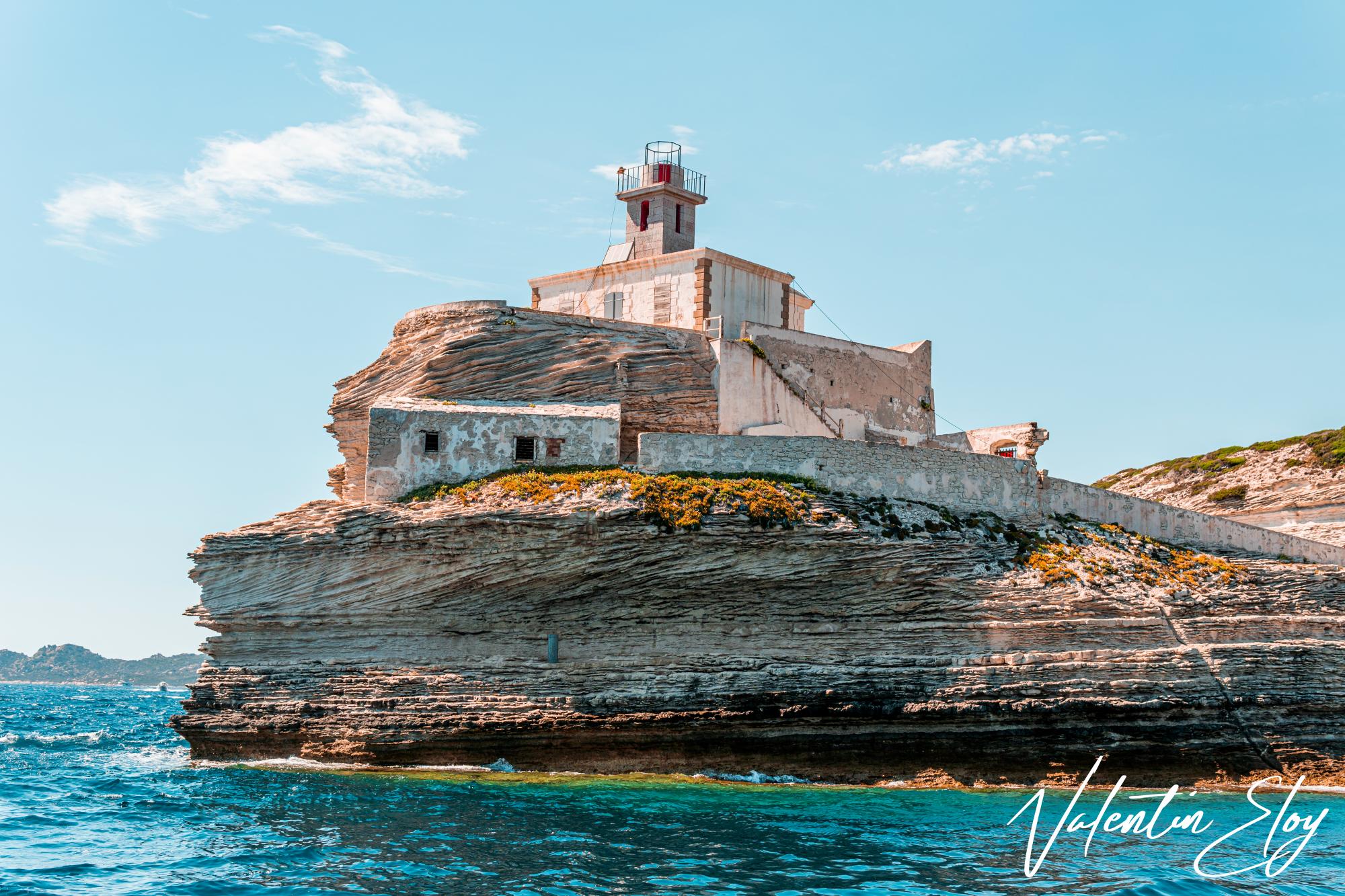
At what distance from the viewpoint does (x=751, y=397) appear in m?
31.7

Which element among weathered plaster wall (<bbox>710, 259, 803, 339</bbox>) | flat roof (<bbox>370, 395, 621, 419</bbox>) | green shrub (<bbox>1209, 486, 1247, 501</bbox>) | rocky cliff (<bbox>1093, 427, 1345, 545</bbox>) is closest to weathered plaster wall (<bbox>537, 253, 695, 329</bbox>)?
weathered plaster wall (<bbox>710, 259, 803, 339</bbox>)

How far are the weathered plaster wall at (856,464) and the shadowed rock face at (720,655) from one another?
134 centimetres

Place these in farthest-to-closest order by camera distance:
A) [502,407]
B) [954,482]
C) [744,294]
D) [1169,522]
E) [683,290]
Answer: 1. [744,294]
2. [683,290]
3. [1169,522]
4. [502,407]
5. [954,482]

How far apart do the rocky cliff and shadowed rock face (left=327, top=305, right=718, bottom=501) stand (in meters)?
12.9

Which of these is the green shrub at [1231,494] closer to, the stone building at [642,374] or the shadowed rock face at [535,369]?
the stone building at [642,374]

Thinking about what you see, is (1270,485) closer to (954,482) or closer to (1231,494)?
(1231,494)

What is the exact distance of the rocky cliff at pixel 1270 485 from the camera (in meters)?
36.1

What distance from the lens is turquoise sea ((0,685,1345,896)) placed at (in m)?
15.5

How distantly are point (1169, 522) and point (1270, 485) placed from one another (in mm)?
11289

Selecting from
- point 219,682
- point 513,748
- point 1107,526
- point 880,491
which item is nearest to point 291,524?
point 219,682

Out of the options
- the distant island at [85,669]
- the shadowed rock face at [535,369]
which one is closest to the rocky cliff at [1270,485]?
the shadowed rock face at [535,369]

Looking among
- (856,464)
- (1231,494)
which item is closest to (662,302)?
(856,464)

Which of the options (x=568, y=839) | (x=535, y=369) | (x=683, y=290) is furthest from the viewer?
(x=683, y=290)

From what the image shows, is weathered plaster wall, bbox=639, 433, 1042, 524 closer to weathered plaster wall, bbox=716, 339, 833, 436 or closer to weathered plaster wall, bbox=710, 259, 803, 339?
weathered plaster wall, bbox=716, 339, 833, 436
